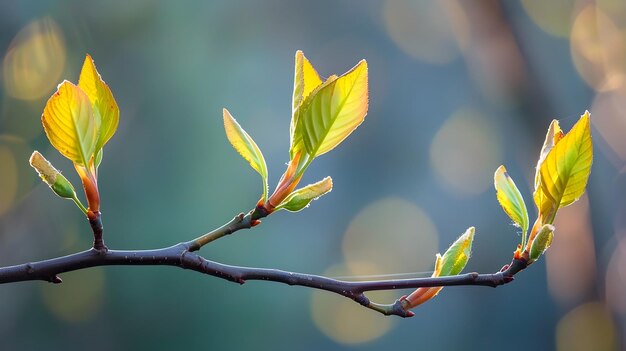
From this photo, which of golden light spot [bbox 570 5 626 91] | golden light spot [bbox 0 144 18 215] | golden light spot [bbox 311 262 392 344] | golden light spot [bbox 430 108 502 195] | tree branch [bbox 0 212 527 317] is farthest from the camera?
golden light spot [bbox 430 108 502 195]

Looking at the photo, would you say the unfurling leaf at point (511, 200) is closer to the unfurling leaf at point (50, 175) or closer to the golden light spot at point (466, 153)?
the unfurling leaf at point (50, 175)

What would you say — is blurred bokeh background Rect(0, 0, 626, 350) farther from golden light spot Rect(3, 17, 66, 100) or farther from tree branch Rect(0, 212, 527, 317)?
tree branch Rect(0, 212, 527, 317)

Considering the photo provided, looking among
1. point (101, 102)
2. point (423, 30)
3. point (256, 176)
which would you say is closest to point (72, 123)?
point (101, 102)

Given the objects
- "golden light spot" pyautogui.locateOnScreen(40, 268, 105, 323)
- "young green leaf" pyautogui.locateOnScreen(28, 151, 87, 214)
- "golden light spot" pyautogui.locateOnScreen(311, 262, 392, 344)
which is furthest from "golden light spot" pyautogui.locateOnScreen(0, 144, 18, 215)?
"young green leaf" pyautogui.locateOnScreen(28, 151, 87, 214)

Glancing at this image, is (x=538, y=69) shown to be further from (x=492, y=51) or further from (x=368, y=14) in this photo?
(x=368, y=14)

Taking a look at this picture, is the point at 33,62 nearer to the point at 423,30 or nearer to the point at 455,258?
the point at 423,30

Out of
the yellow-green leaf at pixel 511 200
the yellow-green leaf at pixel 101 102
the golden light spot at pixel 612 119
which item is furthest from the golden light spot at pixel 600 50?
the yellow-green leaf at pixel 101 102
